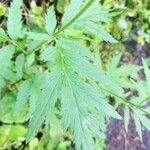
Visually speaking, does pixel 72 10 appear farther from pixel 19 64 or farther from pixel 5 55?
pixel 19 64

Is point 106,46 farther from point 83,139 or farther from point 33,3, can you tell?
point 83,139

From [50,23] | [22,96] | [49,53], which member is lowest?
[22,96]

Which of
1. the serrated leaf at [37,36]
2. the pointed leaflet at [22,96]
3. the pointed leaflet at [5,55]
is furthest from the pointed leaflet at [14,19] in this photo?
the pointed leaflet at [22,96]

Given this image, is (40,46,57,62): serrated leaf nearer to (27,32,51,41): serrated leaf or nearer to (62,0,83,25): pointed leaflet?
(27,32,51,41): serrated leaf

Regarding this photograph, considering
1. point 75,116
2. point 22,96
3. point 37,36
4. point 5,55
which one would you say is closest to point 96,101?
point 75,116

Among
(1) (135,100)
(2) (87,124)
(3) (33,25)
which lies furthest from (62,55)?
(3) (33,25)
